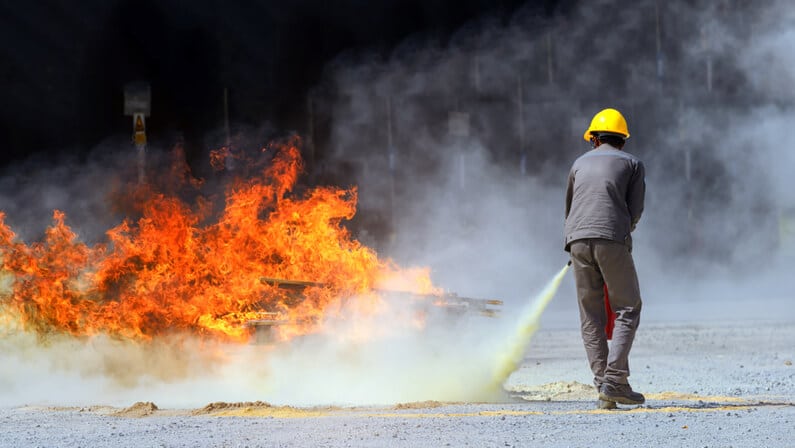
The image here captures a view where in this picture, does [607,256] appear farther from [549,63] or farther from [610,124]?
[549,63]

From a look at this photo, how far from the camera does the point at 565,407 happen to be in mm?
6148

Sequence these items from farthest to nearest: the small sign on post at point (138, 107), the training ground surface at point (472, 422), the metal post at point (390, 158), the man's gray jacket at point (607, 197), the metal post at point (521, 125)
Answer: the metal post at point (521, 125)
the metal post at point (390, 158)
the small sign on post at point (138, 107)
the man's gray jacket at point (607, 197)
the training ground surface at point (472, 422)

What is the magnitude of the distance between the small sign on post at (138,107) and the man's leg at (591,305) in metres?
8.87

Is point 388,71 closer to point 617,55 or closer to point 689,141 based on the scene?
point 617,55

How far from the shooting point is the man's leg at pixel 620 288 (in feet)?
19.5

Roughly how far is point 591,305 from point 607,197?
68 cm

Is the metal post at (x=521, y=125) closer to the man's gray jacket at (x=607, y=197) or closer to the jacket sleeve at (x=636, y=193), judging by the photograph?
the man's gray jacket at (x=607, y=197)

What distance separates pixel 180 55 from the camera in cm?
1439

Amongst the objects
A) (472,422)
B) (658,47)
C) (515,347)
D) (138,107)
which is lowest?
(472,422)

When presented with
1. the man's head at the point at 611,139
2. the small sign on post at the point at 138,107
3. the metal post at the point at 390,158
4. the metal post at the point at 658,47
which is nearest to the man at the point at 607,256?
the man's head at the point at 611,139

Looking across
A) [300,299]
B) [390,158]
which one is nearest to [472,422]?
[300,299]

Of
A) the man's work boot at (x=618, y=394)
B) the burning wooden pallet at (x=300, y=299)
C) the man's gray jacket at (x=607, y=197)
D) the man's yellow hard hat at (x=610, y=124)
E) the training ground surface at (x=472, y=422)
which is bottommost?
the training ground surface at (x=472, y=422)

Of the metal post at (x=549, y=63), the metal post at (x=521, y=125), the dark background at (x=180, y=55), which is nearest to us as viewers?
the dark background at (x=180, y=55)

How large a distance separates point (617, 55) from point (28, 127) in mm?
9348
